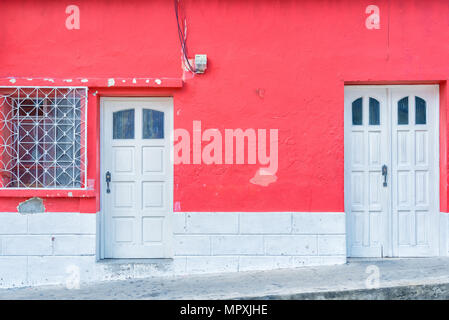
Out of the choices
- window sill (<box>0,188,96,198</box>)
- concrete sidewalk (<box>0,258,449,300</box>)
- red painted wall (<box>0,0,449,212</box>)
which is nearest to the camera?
concrete sidewalk (<box>0,258,449,300</box>)

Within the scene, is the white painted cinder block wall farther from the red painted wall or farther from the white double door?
the white double door

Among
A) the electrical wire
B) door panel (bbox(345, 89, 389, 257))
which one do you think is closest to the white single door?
the electrical wire

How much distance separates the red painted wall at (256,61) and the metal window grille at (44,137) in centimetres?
21

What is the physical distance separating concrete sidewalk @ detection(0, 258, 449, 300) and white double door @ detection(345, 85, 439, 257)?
28 centimetres

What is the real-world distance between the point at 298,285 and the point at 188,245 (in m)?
1.44

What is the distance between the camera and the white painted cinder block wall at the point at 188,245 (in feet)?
19.0

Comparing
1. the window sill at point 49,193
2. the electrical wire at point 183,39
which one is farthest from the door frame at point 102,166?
the electrical wire at point 183,39

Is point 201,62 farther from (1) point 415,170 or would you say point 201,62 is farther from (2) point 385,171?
(1) point 415,170

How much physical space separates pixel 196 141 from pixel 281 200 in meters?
1.26

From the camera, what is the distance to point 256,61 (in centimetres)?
587

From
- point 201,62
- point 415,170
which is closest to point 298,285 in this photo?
point 415,170

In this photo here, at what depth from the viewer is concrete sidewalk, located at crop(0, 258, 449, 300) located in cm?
491

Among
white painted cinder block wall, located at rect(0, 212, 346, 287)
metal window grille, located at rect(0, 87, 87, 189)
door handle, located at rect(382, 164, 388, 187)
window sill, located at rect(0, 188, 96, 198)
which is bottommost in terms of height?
white painted cinder block wall, located at rect(0, 212, 346, 287)
